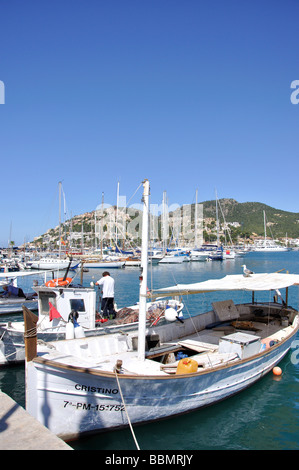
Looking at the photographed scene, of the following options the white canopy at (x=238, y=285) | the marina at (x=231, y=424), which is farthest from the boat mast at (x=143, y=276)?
the marina at (x=231, y=424)

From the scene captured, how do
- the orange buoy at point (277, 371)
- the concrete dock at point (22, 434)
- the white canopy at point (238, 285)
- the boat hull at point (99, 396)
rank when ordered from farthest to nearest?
the orange buoy at point (277, 371)
the white canopy at point (238, 285)
the boat hull at point (99, 396)
the concrete dock at point (22, 434)

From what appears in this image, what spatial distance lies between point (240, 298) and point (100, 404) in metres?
24.6

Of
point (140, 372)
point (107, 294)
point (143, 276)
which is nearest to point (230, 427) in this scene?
point (140, 372)

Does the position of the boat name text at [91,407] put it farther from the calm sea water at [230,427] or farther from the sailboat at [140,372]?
the calm sea water at [230,427]

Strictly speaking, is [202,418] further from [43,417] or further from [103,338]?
[43,417]

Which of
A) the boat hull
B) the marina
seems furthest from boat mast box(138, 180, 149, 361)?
the marina

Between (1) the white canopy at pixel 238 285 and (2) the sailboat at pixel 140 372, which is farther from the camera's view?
(1) the white canopy at pixel 238 285

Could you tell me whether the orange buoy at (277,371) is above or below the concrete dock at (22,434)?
below

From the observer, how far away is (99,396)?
734 centimetres

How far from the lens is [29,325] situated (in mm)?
6840

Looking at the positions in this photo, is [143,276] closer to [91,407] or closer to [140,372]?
[140,372]

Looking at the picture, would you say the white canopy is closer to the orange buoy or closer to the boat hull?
the boat hull

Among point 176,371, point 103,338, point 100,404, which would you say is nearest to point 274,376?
point 176,371

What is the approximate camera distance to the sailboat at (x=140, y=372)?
7082 mm
